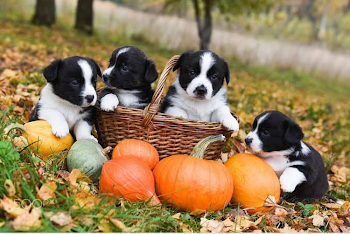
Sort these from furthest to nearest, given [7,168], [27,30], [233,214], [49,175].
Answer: [27,30]
[233,214]
[49,175]
[7,168]

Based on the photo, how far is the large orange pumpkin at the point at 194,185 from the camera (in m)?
3.17

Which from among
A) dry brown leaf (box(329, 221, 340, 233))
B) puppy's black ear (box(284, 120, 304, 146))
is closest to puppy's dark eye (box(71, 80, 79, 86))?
puppy's black ear (box(284, 120, 304, 146))

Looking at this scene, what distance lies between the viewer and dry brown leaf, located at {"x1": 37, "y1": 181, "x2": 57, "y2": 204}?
267cm

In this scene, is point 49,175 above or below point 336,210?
above

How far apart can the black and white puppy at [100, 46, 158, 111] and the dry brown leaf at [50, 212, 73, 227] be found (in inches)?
59.8

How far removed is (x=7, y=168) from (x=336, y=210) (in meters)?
3.10

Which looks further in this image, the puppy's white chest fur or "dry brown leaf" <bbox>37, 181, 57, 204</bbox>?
the puppy's white chest fur

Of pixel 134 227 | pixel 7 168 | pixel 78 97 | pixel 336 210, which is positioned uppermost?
pixel 78 97

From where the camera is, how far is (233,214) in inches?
132

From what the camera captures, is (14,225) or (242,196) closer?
(14,225)

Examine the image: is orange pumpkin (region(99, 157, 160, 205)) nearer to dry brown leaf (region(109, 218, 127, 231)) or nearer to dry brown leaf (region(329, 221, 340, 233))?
dry brown leaf (region(109, 218, 127, 231))

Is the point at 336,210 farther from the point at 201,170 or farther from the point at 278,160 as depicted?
the point at 201,170

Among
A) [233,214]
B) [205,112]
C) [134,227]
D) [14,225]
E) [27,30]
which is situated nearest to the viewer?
[14,225]

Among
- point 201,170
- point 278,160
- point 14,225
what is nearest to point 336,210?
point 278,160
